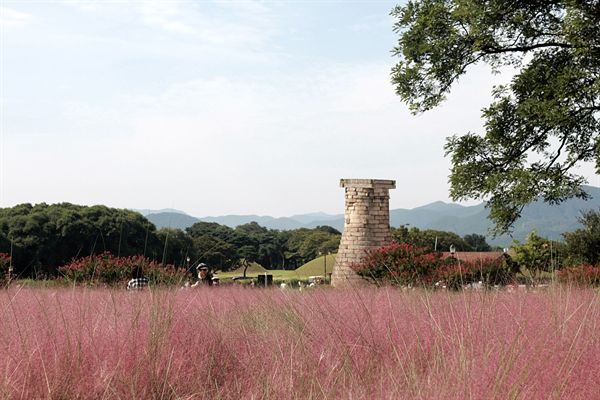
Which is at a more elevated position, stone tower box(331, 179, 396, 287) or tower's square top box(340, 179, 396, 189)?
tower's square top box(340, 179, 396, 189)

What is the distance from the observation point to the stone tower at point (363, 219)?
25953 mm

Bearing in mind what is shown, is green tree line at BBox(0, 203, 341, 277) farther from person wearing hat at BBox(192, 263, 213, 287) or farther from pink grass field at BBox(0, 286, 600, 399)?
pink grass field at BBox(0, 286, 600, 399)

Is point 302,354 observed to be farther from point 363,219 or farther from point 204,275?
point 363,219

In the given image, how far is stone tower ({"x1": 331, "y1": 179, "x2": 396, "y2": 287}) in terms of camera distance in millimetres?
25953

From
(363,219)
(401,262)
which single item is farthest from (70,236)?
(401,262)

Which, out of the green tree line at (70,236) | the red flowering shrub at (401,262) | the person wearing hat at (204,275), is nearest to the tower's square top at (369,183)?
the red flowering shrub at (401,262)

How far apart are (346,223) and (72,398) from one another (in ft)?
72.5

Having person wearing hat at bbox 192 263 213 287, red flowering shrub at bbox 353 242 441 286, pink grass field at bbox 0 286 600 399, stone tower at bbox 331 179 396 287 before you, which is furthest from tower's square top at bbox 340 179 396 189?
pink grass field at bbox 0 286 600 399

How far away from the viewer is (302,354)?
211 inches

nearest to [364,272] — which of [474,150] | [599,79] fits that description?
[474,150]

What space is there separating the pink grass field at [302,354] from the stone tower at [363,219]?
62.3ft

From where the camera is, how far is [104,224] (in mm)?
41875

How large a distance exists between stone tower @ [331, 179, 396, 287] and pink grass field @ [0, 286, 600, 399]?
1900cm

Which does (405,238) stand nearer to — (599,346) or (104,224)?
(104,224)
